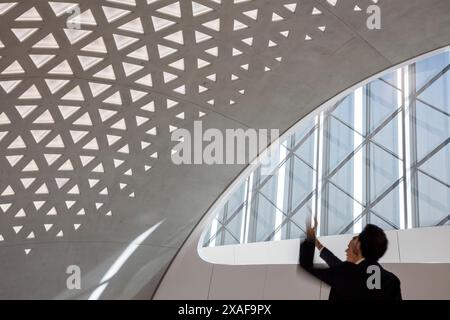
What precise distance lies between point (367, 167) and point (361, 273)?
22.4 m

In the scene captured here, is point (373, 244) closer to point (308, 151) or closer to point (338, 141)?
point (338, 141)

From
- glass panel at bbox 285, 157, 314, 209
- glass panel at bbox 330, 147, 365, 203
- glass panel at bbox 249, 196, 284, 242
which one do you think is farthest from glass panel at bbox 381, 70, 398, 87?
glass panel at bbox 249, 196, 284, 242

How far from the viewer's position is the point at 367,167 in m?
27.1

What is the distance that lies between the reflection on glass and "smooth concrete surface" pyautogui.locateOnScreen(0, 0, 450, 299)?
3.12 metres

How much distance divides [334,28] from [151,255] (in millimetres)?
14734

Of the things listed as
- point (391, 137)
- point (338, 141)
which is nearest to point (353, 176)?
point (338, 141)

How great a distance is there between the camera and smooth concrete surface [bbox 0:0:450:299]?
1756 centimetres

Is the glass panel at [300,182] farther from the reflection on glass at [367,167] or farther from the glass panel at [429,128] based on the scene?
the glass panel at [429,128]

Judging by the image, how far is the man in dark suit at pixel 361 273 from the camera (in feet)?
17.8

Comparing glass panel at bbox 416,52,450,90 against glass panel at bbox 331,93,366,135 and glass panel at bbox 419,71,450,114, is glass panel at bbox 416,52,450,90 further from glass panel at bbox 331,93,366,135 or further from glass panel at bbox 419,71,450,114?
glass panel at bbox 331,93,366,135

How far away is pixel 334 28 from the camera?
716 inches

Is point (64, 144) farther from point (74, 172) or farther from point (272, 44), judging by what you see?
point (272, 44)

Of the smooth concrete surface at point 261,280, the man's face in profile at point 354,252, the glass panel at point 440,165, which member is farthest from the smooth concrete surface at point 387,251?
the man's face in profile at point 354,252
